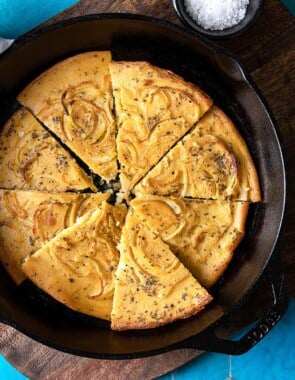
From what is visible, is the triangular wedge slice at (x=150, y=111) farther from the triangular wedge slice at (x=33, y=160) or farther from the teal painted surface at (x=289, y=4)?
the teal painted surface at (x=289, y=4)

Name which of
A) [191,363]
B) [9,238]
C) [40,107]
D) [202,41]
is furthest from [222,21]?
[191,363]

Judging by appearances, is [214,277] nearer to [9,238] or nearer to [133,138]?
[133,138]

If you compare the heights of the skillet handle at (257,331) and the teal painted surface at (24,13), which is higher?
Result: the teal painted surface at (24,13)

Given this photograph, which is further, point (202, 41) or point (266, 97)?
point (266, 97)

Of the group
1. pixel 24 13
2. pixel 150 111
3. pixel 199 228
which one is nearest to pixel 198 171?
pixel 199 228

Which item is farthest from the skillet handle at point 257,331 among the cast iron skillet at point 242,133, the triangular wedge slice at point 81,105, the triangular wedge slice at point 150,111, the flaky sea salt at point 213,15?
the flaky sea salt at point 213,15

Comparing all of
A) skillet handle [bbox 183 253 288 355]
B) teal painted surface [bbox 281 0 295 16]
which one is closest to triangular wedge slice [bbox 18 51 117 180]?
skillet handle [bbox 183 253 288 355]

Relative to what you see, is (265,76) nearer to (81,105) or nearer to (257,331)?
(81,105)
